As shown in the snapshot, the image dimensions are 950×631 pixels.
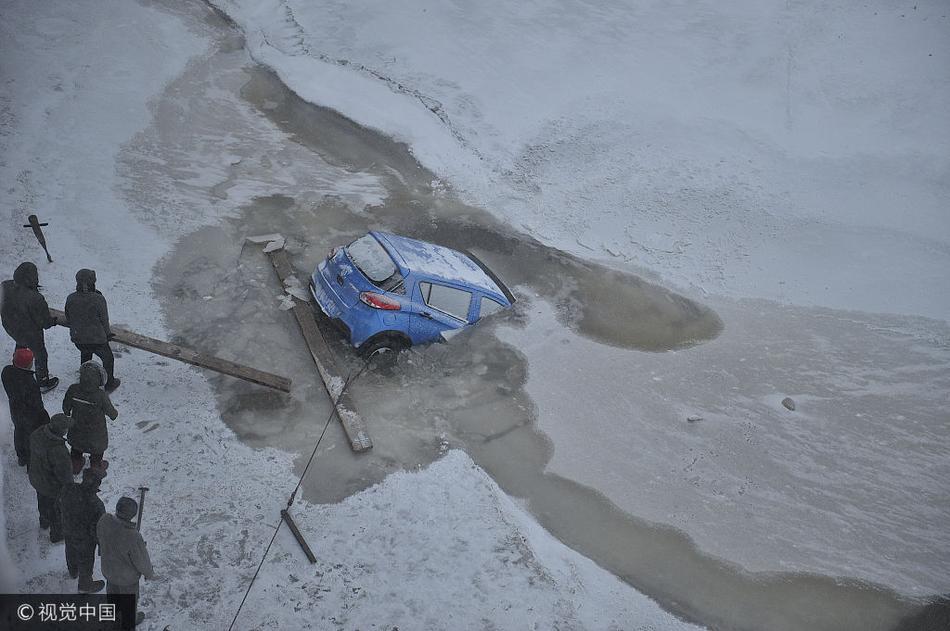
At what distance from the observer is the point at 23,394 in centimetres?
621

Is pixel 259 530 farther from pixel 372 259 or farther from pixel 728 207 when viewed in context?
pixel 728 207

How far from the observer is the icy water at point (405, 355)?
7.35 metres

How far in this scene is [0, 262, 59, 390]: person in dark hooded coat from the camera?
6.99 meters

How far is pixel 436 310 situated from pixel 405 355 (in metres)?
0.75

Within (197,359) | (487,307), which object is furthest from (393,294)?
(197,359)

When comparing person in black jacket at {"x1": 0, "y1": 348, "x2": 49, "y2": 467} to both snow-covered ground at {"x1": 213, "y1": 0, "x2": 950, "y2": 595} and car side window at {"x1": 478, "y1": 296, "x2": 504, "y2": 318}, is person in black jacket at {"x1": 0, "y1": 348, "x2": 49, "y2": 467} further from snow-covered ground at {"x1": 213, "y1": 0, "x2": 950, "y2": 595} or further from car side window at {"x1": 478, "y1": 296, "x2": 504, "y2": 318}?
car side window at {"x1": 478, "y1": 296, "x2": 504, "y2": 318}

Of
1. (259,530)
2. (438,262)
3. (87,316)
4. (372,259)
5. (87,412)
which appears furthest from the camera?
(438,262)

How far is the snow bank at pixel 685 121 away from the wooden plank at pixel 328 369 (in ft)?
15.0

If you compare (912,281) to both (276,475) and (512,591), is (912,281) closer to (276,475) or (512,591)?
(512,591)

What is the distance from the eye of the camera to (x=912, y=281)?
1221 cm

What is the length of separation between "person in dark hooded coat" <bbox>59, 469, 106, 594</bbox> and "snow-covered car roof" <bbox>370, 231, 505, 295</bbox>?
476 cm

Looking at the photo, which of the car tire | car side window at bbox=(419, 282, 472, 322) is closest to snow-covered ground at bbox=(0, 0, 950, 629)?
car side window at bbox=(419, 282, 472, 322)

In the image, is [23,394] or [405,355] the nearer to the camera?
[23,394]

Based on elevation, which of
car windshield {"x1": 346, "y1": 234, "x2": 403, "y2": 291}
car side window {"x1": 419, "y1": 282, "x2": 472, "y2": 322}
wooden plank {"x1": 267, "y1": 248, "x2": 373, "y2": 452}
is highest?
car windshield {"x1": 346, "y1": 234, "x2": 403, "y2": 291}
